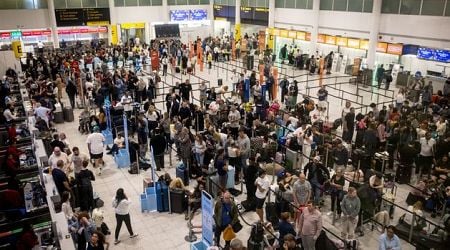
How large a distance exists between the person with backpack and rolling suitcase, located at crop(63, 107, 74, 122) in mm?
8290

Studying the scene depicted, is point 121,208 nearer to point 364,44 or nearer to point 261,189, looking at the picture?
point 261,189

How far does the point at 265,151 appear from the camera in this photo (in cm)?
1201

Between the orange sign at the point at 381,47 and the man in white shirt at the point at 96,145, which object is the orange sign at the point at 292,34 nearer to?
the orange sign at the point at 381,47

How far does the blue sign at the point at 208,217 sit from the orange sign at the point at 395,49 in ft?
64.9

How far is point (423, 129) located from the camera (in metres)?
12.8

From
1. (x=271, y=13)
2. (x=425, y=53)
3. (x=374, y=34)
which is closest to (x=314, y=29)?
(x=271, y=13)

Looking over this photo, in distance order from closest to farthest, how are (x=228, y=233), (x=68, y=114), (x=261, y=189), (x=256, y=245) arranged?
1. (x=256, y=245)
2. (x=228, y=233)
3. (x=261, y=189)
4. (x=68, y=114)

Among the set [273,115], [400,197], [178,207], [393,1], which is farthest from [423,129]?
[393,1]

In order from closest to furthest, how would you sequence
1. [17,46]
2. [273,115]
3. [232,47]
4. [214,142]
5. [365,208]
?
[365,208], [214,142], [273,115], [17,46], [232,47]

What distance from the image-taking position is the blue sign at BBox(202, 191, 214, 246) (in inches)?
300

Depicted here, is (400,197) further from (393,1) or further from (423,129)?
(393,1)

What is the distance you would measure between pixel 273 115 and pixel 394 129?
3.97 m

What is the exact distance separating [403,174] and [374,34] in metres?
15.1

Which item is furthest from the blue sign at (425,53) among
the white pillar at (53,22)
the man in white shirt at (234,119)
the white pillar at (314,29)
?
the white pillar at (53,22)
